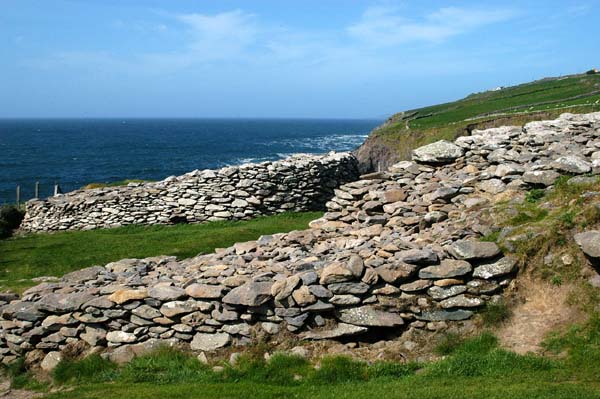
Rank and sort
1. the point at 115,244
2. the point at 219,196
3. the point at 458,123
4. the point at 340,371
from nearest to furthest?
the point at 340,371 → the point at 115,244 → the point at 219,196 → the point at 458,123

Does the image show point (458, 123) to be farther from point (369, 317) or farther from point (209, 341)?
point (209, 341)

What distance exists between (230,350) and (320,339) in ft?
5.34

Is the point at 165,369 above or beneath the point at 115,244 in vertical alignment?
beneath

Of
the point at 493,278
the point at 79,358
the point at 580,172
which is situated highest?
the point at 580,172

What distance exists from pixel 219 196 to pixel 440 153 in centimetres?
1045

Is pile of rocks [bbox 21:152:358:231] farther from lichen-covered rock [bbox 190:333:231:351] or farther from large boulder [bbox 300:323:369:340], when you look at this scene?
large boulder [bbox 300:323:369:340]

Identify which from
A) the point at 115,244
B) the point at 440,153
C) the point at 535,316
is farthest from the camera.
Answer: the point at 115,244

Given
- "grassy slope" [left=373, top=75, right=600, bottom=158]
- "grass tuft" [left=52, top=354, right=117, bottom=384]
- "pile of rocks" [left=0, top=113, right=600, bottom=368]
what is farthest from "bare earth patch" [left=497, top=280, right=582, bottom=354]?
"grassy slope" [left=373, top=75, right=600, bottom=158]

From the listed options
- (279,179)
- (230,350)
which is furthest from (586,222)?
(279,179)

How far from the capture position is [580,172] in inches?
449

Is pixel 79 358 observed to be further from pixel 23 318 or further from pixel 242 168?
pixel 242 168

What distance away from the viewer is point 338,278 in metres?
9.61

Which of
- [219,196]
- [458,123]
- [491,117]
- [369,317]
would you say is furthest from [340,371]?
[458,123]

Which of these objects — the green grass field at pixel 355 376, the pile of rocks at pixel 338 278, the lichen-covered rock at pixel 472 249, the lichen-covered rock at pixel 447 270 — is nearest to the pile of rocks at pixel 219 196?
the pile of rocks at pixel 338 278
